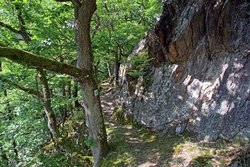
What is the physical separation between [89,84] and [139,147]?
2.19 meters

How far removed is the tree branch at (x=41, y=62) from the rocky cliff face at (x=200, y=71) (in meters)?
2.56

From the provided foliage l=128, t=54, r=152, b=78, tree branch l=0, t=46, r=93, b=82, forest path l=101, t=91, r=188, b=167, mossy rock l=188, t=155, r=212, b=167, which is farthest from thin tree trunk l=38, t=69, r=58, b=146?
mossy rock l=188, t=155, r=212, b=167

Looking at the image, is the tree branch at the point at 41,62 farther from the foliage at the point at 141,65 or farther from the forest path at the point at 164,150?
the foliage at the point at 141,65

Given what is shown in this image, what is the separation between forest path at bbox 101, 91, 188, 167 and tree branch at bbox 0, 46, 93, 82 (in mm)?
2150

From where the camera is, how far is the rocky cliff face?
518 centimetres

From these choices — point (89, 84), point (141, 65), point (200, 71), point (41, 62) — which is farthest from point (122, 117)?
point (41, 62)

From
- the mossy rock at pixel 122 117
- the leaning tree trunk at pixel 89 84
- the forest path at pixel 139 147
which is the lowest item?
the forest path at pixel 139 147

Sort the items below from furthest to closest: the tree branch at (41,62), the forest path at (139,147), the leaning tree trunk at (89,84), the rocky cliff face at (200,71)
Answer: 1. the leaning tree trunk at (89,84)
2. the forest path at (139,147)
3. the rocky cliff face at (200,71)
4. the tree branch at (41,62)

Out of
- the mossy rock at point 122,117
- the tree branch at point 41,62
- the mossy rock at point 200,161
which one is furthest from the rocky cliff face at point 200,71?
the tree branch at point 41,62

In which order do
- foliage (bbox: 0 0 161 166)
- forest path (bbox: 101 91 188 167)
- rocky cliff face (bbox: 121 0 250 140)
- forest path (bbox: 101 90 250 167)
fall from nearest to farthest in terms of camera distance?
forest path (bbox: 101 90 250 167)
rocky cliff face (bbox: 121 0 250 140)
forest path (bbox: 101 91 188 167)
foliage (bbox: 0 0 161 166)

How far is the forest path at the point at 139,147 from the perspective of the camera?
18.0 ft

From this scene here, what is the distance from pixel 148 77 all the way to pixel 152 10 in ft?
18.5

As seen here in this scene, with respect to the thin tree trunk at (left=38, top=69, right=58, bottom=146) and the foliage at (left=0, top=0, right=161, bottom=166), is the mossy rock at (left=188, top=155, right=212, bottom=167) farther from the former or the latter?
the thin tree trunk at (left=38, top=69, right=58, bottom=146)

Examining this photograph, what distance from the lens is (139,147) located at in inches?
249
